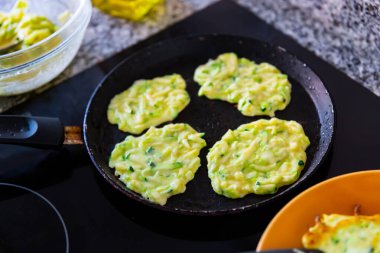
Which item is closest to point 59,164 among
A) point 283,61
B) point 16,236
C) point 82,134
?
point 82,134

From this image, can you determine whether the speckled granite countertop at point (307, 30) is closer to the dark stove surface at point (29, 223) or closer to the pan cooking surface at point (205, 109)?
the pan cooking surface at point (205, 109)

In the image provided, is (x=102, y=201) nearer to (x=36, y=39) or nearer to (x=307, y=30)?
(x=36, y=39)

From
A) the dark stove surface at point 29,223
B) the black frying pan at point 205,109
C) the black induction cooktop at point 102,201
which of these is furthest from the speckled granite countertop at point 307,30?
the dark stove surface at point 29,223

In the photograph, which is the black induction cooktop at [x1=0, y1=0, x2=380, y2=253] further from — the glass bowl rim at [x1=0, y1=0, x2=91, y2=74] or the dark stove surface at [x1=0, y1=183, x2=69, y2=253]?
the glass bowl rim at [x1=0, y1=0, x2=91, y2=74]

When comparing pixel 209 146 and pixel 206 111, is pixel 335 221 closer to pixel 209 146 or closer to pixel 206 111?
pixel 209 146

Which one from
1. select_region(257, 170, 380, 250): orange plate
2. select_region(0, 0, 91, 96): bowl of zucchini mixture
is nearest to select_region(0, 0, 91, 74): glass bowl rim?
select_region(0, 0, 91, 96): bowl of zucchini mixture

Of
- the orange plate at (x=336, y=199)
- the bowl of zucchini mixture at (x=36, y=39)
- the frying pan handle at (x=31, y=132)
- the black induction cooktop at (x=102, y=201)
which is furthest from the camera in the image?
the bowl of zucchini mixture at (x=36, y=39)
